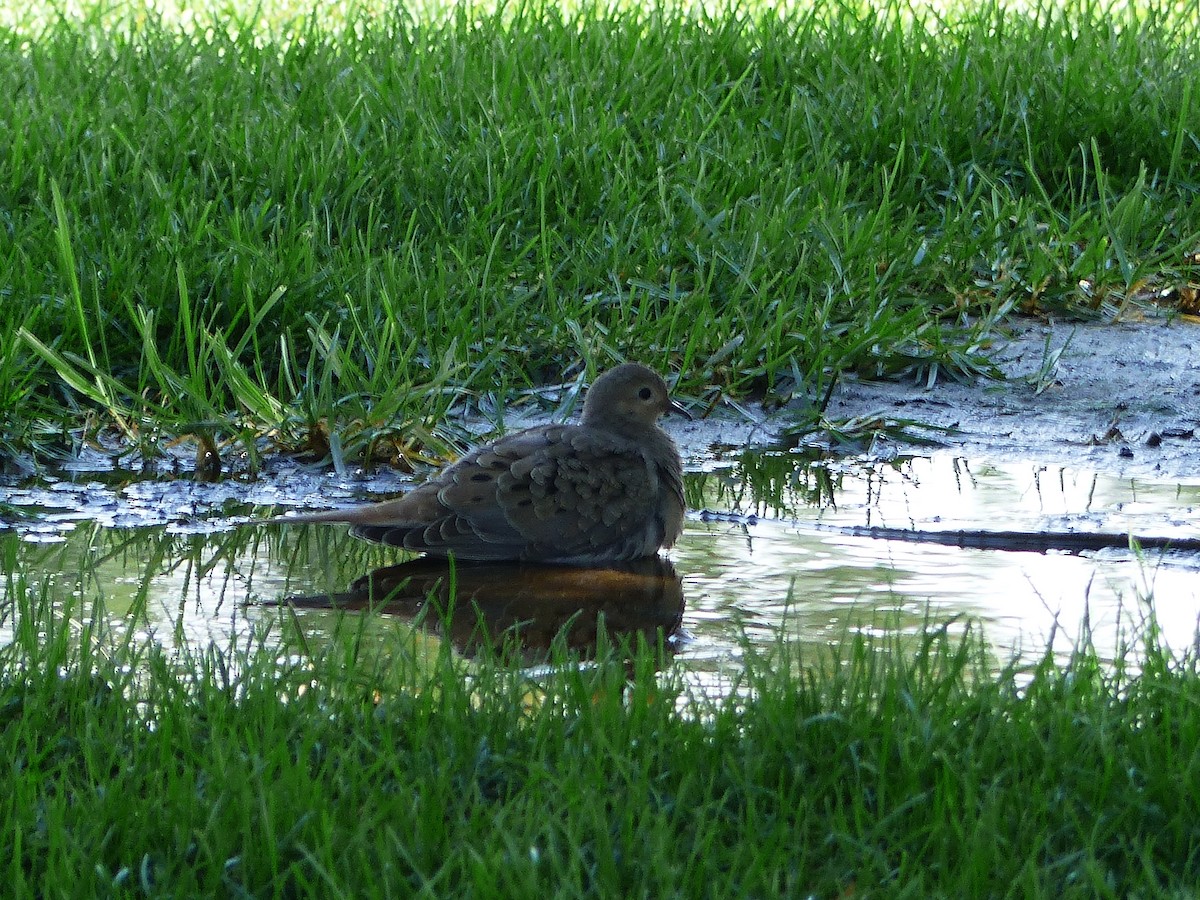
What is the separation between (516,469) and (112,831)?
1.97 metres

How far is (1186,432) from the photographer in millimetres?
5504

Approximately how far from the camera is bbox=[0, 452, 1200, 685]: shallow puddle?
150 inches

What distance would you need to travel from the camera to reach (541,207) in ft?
21.6

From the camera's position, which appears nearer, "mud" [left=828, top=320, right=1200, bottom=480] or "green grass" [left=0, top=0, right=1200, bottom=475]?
"mud" [left=828, top=320, right=1200, bottom=480]

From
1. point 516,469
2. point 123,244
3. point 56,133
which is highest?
point 56,133

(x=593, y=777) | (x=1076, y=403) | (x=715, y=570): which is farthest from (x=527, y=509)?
(x=1076, y=403)

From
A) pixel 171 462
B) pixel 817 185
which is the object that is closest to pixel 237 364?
pixel 171 462

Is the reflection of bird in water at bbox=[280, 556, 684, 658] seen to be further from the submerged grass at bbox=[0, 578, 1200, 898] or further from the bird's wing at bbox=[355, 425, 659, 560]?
the submerged grass at bbox=[0, 578, 1200, 898]

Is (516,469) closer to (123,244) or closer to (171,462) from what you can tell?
(171,462)

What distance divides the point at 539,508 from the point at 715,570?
1.61ft

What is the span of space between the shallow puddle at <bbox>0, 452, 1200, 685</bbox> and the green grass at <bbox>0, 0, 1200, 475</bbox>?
0.60 meters

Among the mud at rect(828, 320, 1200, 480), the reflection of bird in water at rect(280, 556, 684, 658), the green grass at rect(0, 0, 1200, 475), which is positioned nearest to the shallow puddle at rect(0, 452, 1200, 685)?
the reflection of bird in water at rect(280, 556, 684, 658)

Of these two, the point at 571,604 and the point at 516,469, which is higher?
the point at 516,469

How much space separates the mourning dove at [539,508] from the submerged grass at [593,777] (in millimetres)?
1034
